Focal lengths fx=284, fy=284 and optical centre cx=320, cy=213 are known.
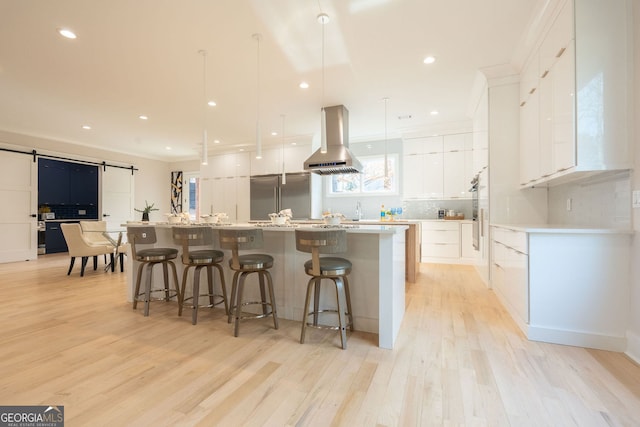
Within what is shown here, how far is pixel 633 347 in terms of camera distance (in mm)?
1936

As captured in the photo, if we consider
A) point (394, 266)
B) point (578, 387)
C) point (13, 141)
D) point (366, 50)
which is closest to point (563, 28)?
point (366, 50)

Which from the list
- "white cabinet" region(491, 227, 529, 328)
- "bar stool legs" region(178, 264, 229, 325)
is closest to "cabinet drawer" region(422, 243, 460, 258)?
"white cabinet" region(491, 227, 529, 328)

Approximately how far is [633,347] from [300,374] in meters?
2.26

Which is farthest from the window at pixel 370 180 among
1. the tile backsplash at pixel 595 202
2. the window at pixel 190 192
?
the window at pixel 190 192

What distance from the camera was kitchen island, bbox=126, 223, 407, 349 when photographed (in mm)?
2146

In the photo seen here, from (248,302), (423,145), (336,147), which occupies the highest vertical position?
(423,145)

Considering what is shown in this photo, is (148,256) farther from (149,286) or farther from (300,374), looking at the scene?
(300,374)

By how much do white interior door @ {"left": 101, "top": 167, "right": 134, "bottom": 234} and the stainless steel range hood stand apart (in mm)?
6059

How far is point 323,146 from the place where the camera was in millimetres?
2750

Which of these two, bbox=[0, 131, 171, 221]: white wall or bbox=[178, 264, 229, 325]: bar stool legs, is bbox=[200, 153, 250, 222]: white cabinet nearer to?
bbox=[0, 131, 171, 221]: white wall

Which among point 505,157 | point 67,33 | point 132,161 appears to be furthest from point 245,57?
point 132,161

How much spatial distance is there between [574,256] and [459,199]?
376 cm

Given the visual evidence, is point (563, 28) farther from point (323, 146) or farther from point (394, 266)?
point (394, 266)

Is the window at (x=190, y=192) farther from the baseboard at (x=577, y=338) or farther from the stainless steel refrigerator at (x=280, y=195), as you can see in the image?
the baseboard at (x=577, y=338)
